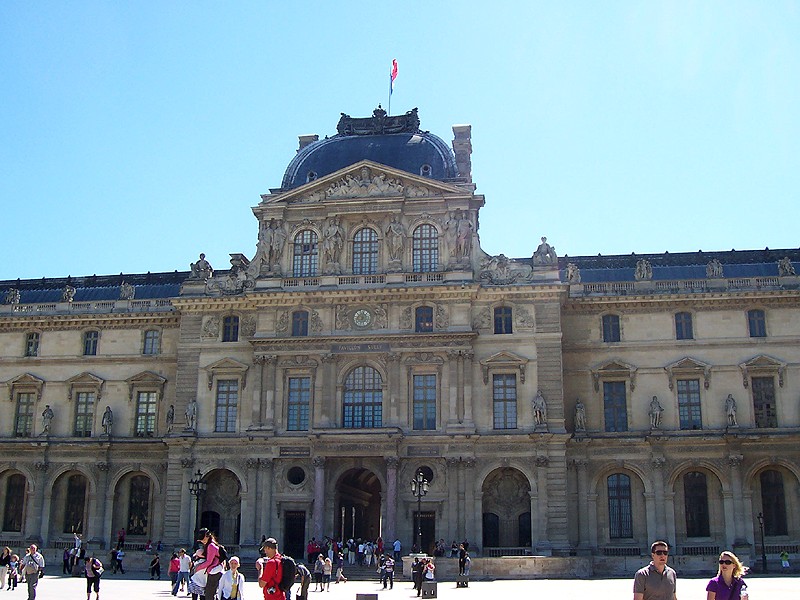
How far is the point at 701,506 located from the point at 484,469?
12.7m

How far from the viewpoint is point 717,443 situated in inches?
2128

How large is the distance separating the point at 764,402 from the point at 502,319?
15632 mm

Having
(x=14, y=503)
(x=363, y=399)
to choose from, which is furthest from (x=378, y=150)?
(x=14, y=503)

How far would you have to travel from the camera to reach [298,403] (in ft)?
182

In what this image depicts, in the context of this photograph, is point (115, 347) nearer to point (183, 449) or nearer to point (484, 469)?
point (183, 449)

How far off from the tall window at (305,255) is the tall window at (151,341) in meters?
10.6

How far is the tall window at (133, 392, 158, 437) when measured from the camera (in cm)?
6025

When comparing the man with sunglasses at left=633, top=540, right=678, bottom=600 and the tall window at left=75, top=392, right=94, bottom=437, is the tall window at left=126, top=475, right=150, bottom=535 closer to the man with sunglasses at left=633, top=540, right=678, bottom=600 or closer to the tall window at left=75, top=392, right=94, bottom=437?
the tall window at left=75, top=392, right=94, bottom=437

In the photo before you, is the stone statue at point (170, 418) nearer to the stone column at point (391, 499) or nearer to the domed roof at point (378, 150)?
the stone column at point (391, 499)

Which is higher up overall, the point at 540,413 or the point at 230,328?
the point at 230,328

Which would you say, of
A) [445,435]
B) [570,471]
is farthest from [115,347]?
[570,471]

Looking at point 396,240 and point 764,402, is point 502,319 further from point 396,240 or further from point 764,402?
point 764,402

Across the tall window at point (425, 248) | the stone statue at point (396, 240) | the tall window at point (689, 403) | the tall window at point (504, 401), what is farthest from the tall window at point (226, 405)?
the tall window at point (689, 403)

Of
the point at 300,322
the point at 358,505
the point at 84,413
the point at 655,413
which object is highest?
the point at 300,322
